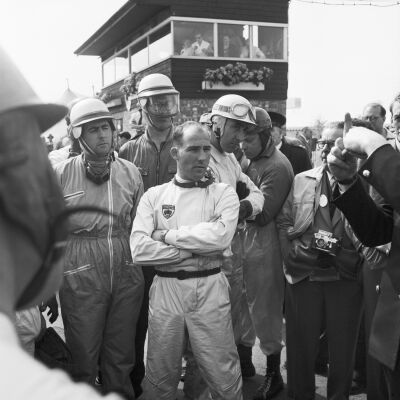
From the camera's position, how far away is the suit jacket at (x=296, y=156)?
6.01 meters

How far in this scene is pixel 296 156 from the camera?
6051 mm

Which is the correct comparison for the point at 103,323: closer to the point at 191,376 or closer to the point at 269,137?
the point at 191,376

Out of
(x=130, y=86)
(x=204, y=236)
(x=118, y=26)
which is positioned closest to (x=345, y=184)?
(x=204, y=236)

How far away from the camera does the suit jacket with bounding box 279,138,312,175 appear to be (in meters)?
6.01

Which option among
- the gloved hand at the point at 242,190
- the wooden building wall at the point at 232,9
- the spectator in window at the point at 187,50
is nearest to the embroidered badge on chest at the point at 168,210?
the gloved hand at the point at 242,190

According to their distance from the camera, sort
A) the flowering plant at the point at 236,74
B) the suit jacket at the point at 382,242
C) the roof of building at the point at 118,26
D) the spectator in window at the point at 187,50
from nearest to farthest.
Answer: the suit jacket at the point at 382,242
the flowering plant at the point at 236,74
the spectator in window at the point at 187,50
the roof of building at the point at 118,26

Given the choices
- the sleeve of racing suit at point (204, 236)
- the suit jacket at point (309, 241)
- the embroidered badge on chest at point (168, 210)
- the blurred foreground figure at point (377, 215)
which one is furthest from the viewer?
the suit jacket at point (309, 241)

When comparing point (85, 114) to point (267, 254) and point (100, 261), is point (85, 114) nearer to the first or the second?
point (100, 261)

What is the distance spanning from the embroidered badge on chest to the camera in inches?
39.0

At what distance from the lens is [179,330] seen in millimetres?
3330

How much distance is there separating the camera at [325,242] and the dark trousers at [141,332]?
130 centimetres

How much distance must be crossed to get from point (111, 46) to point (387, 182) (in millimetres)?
25221

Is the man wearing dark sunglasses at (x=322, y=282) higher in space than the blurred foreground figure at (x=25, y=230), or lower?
lower

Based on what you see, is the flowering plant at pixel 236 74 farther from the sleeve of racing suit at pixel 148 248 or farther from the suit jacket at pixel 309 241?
the sleeve of racing suit at pixel 148 248
